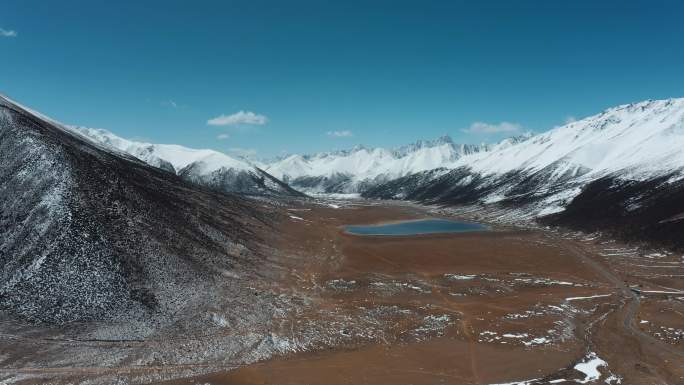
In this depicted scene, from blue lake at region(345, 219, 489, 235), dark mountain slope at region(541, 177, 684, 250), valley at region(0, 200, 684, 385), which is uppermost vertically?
dark mountain slope at region(541, 177, 684, 250)

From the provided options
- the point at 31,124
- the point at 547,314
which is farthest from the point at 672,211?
the point at 31,124

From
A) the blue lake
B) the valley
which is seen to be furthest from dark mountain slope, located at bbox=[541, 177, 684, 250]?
the blue lake

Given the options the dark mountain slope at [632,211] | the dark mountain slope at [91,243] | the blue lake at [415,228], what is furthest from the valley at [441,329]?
the blue lake at [415,228]

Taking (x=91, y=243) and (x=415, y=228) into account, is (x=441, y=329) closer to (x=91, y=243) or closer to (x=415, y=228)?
(x=91, y=243)

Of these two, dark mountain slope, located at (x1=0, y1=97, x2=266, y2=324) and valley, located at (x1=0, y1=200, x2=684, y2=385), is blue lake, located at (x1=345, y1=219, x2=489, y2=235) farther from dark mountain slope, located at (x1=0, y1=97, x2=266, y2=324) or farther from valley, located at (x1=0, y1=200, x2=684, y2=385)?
dark mountain slope, located at (x1=0, y1=97, x2=266, y2=324)

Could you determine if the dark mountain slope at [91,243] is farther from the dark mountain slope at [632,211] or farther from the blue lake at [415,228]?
the dark mountain slope at [632,211]

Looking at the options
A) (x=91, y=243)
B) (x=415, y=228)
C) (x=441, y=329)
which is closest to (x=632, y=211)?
(x=415, y=228)

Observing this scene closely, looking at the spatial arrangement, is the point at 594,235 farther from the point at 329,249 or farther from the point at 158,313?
the point at 158,313
